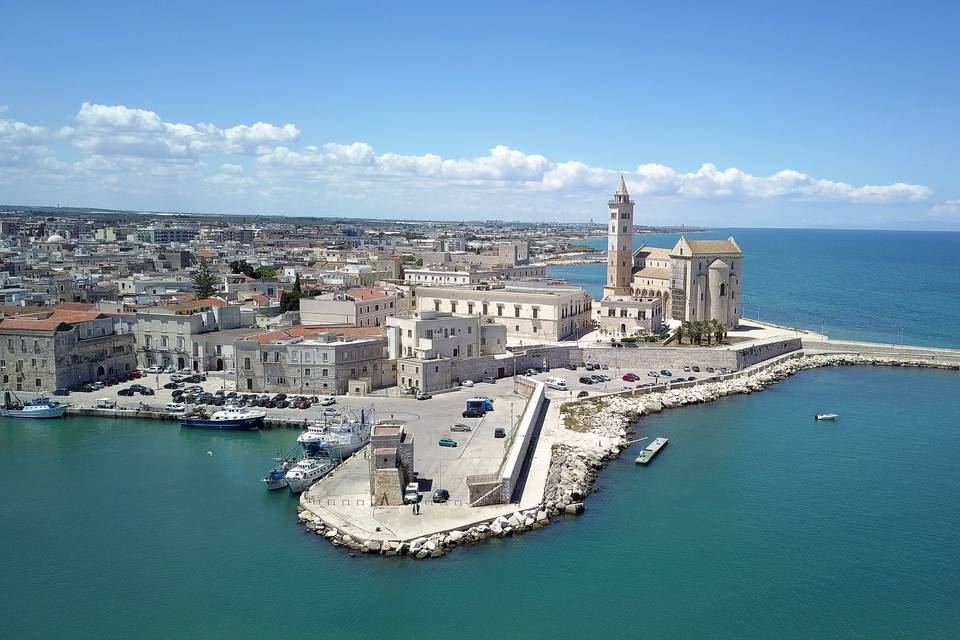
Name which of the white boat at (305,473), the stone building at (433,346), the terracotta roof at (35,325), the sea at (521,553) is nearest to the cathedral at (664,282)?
the stone building at (433,346)

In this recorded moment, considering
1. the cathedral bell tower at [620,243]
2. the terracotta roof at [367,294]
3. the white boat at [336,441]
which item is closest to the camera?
the white boat at [336,441]

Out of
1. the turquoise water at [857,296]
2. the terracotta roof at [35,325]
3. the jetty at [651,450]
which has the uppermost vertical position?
the terracotta roof at [35,325]

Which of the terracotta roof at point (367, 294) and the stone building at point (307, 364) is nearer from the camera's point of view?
the stone building at point (307, 364)

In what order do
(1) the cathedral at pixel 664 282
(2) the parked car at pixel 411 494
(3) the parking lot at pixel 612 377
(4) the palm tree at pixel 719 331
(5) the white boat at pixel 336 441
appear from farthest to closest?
(1) the cathedral at pixel 664 282
(4) the palm tree at pixel 719 331
(3) the parking lot at pixel 612 377
(5) the white boat at pixel 336 441
(2) the parked car at pixel 411 494

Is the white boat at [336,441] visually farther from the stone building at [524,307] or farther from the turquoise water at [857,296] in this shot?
the turquoise water at [857,296]

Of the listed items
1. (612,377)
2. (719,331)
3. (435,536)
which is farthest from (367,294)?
(435,536)

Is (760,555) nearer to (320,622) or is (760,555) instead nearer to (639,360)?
(320,622)

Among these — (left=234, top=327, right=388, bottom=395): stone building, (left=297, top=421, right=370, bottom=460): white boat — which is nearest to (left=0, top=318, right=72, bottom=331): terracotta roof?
(left=234, top=327, right=388, bottom=395): stone building
